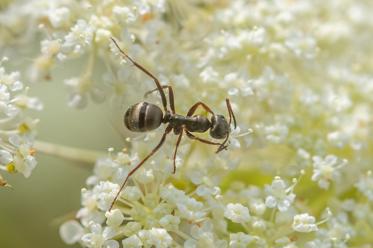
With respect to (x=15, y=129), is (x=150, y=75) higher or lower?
higher

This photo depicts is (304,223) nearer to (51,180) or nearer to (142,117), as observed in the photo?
(142,117)

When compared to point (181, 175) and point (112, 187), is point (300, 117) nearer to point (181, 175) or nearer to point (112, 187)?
point (181, 175)

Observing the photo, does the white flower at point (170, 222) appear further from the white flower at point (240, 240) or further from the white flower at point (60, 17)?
the white flower at point (60, 17)

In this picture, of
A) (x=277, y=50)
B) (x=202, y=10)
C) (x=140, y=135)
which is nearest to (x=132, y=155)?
(x=140, y=135)

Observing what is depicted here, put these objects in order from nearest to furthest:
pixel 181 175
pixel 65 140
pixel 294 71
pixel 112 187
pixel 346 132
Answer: pixel 112 187
pixel 181 175
pixel 346 132
pixel 294 71
pixel 65 140

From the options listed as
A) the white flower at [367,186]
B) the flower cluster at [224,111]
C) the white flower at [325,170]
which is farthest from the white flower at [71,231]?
the white flower at [367,186]

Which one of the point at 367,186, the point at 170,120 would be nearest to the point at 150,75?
the point at 170,120
